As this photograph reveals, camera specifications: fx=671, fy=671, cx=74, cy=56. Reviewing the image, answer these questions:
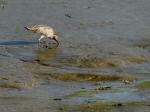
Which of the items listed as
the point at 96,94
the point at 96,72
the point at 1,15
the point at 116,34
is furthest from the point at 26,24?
the point at 96,94

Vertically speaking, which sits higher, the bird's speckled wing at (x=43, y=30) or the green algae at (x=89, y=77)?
the green algae at (x=89, y=77)

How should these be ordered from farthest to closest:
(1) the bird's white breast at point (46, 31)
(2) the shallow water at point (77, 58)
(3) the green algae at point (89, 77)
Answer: (1) the bird's white breast at point (46, 31) < (3) the green algae at point (89, 77) < (2) the shallow water at point (77, 58)

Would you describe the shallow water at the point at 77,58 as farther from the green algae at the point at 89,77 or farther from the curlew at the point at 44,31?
the curlew at the point at 44,31

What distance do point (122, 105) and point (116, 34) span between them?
243 inches

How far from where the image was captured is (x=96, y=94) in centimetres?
1034

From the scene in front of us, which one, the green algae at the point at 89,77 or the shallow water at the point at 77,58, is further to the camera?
the green algae at the point at 89,77

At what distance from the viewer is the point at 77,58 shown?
1326 centimetres

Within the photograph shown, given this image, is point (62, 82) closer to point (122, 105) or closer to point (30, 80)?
point (30, 80)

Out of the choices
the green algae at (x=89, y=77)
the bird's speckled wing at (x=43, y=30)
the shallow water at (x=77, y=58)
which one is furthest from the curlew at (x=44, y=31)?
the green algae at (x=89, y=77)

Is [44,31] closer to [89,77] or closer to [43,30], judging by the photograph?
[43,30]

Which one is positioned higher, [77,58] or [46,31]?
[46,31]

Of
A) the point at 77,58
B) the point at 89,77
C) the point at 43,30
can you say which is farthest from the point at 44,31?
the point at 89,77

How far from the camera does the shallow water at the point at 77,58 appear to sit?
388 inches

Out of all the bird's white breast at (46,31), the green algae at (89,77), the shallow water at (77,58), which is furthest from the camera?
the bird's white breast at (46,31)
